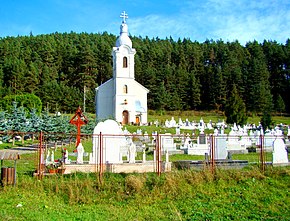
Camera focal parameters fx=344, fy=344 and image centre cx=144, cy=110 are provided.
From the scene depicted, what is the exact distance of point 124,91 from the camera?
50125 millimetres

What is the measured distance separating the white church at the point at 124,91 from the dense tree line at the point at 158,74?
1362 cm

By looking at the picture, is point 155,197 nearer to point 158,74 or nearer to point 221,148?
point 221,148

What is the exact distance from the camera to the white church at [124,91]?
4931 centimetres

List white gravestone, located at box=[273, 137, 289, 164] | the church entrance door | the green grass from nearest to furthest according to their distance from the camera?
the green grass → white gravestone, located at box=[273, 137, 289, 164] → the church entrance door

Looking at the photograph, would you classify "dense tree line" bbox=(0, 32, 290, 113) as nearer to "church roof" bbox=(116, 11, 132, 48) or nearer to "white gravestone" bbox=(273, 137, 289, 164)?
"church roof" bbox=(116, 11, 132, 48)

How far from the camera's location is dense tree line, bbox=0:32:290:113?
6284 centimetres

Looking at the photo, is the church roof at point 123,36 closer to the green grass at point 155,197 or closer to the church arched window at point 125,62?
the church arched window at point 125,62

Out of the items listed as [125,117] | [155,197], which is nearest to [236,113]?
[125,117]

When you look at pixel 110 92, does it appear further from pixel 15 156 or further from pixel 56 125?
pixel 15 156

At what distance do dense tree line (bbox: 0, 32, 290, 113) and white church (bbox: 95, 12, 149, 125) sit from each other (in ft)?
44.7

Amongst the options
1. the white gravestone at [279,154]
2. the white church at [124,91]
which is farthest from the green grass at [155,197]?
the white church at [124,91]

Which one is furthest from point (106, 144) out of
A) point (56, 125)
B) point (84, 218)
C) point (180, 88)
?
point (180, 88)

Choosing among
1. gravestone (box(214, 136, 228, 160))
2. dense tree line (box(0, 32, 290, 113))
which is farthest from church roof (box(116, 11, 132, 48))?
gravestone (box(214, 136, 228, 160))

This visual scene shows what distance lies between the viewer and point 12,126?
25.2 meters
